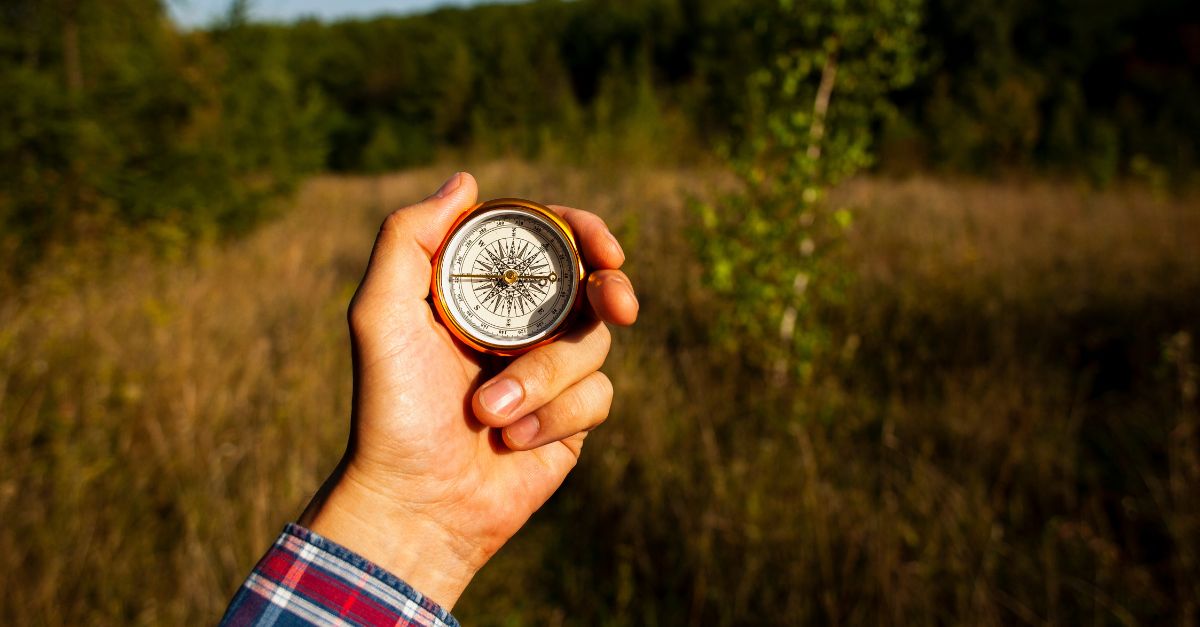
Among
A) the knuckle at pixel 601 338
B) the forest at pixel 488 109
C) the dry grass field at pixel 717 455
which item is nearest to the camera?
the knuckle at pixel 601 338

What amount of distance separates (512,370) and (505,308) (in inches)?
8.9

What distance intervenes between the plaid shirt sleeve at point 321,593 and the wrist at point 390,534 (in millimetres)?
63

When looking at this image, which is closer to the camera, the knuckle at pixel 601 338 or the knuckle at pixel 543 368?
the knuckle at pixel 543 368

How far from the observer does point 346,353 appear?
411 cm

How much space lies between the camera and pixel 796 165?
335 centimetres

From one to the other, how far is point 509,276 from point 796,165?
2.38 meters

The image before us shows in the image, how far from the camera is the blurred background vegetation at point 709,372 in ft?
7.82

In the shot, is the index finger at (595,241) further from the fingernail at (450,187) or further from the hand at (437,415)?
the fingernail at (450,187)

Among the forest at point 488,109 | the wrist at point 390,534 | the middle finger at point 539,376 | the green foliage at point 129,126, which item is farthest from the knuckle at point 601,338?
the green foliage at point 129,126

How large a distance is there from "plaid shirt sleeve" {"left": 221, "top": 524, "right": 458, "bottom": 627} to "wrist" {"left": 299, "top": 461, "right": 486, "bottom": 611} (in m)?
0.06

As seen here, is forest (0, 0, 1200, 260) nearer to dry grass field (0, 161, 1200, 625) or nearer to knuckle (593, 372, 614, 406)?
dry grass field (0, 161, 1200, 625)

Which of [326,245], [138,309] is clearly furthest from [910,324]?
[326,245]

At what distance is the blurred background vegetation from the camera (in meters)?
Result: 2.38

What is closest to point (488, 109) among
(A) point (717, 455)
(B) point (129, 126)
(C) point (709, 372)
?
(B) point (129, 126)
